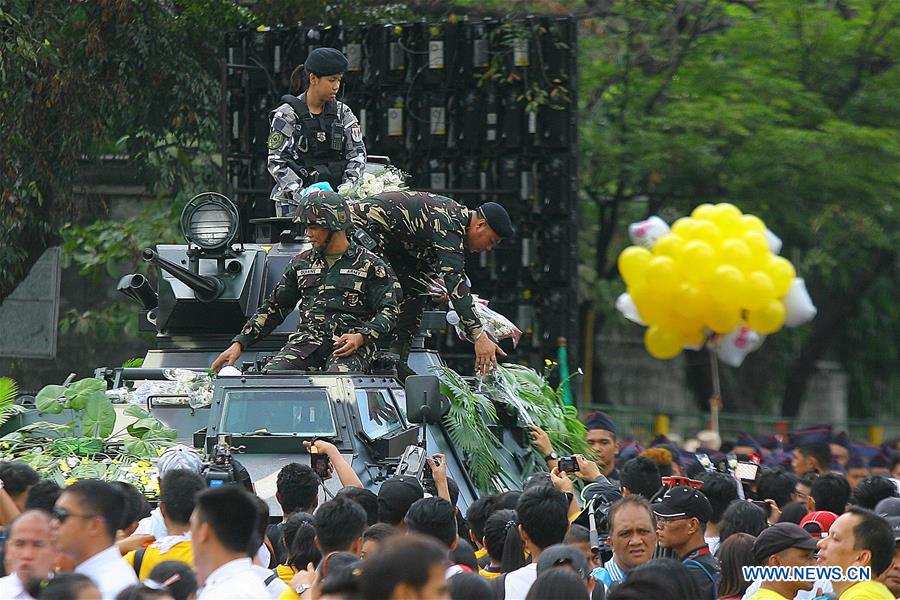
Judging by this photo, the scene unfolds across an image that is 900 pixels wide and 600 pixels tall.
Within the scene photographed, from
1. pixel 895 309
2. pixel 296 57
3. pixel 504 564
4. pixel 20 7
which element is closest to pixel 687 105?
pixel 296 57

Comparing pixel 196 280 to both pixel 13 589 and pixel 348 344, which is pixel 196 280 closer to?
pixel 348 344

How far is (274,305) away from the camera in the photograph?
1118cm

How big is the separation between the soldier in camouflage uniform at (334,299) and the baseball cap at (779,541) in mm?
4234

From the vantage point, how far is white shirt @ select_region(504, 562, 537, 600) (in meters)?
6.46

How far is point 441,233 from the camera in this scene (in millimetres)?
11320

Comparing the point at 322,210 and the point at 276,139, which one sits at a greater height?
the point at 276,139

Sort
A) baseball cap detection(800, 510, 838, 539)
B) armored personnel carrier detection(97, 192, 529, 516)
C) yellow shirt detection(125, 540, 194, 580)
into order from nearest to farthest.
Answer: yellow shirt detection(125, 540, 194, 580) < baseball cap detection(800, 510, 838, 539) < armored personnel carrier detection(97, 192, 529, 516)

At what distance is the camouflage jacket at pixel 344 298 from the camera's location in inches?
428

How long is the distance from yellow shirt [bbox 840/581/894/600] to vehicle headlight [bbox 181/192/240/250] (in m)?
6.46

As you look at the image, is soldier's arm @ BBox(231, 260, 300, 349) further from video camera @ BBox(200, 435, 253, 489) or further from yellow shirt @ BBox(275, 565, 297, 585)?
yellow shirt @ BBox(275, 565, 297, 585)

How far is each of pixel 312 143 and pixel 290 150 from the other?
0.17 m

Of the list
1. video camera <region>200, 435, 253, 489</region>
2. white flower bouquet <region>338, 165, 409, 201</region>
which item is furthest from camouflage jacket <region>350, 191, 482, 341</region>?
video camera <region>200, 435, 253, 489</region>

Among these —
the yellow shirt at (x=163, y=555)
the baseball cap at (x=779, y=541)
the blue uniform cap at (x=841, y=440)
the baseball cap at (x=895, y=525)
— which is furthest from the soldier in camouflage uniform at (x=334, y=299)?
the blue uniform cap at (x=841, y=440)

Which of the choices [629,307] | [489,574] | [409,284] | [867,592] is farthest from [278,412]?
[629,307]
